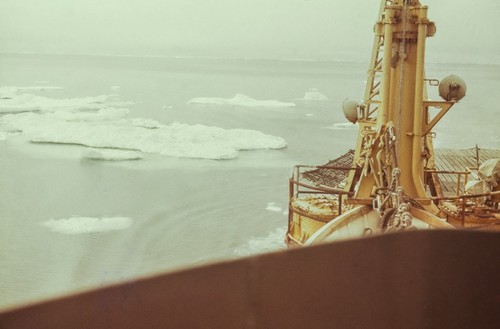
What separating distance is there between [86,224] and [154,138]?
789 cm

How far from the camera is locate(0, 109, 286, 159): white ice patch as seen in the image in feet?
61.5

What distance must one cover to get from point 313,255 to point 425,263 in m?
0.26

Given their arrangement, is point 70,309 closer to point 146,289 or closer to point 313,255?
point 146,289

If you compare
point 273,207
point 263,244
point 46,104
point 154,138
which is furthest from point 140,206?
point 46,104

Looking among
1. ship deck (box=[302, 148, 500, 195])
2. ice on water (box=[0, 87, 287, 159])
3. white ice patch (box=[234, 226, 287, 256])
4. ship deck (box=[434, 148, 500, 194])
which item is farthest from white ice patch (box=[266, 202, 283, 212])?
ice on water (box=[0, 87, 287, 159])

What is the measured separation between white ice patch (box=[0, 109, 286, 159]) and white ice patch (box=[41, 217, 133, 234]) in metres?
6.07

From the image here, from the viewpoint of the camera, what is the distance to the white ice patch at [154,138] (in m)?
18.8

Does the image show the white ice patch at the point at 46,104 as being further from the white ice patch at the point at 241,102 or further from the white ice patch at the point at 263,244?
the white ice patch at the point at 263,244

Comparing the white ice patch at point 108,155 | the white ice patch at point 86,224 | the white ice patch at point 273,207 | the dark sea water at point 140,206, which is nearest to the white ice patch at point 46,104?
the dark sea water at point 140,206

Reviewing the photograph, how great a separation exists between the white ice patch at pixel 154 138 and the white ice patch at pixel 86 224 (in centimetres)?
607

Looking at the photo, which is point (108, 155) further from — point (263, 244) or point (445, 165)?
point (445, 165)

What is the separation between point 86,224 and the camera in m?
12.1

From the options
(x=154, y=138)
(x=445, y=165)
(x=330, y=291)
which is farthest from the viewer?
(x=154, y=138)

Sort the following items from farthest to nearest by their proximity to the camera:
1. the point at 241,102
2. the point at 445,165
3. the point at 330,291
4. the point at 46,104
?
the point at 241,102 < the point at 46,104 < the point at 445,165 < the point at 330,291
